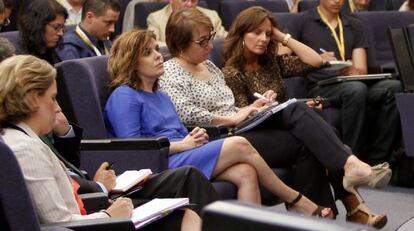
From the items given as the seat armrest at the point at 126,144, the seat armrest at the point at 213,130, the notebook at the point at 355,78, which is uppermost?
the seat armrest at the point at 126,144

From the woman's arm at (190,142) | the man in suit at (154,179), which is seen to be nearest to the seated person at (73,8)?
the woman's arm at (190,142)

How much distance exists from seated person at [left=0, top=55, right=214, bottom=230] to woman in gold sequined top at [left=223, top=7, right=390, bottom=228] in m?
1.59

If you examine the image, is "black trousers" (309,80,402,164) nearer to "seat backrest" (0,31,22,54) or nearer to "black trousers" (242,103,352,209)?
"black trousers" (242,103,352,209)

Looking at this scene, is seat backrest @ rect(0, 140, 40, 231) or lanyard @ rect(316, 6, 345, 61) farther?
lanyard @ rect(316, 6, 345, 61)

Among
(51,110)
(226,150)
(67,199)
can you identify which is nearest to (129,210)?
(67,199)

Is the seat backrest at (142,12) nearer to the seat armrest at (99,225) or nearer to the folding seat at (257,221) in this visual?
the seat armrest at (99,225)

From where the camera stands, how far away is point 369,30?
220 inches

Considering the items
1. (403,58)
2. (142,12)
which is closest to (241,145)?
(403,58)

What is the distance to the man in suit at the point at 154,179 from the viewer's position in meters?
2.83

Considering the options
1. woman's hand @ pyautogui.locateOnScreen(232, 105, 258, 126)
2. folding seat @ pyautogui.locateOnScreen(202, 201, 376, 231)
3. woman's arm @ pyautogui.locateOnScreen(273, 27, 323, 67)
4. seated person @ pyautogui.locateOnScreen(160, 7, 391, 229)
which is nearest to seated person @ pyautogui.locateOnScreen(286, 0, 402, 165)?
woman's arm @ pyautogui.locateOnScreen(273, 27, 323, 67)

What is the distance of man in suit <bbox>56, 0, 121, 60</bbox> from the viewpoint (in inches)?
163

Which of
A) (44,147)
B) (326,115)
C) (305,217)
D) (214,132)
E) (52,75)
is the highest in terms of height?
(305,217)

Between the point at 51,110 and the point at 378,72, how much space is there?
338cm

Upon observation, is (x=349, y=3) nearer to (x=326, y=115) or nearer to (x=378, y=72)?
(x=378, y=72)
